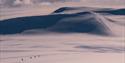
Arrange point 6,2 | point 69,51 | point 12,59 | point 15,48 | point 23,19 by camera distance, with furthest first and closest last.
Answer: point 6,2 < point 23,19 < point 15,48 < point 69,51 < point 12,59

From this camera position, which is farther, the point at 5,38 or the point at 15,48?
the point at 5,38

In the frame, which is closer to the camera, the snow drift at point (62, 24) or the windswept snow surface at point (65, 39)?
the windswept snow surface at point (65, 39)

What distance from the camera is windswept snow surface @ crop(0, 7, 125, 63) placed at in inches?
320

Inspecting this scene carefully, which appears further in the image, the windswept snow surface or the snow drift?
the snow drift

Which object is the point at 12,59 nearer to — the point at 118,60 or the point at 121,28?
the point at 118,60

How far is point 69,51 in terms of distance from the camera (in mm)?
9234

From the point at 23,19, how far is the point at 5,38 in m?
2.51

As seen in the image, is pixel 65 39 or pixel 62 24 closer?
pixel 65 39

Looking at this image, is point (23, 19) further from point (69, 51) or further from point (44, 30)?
point (69, 51)

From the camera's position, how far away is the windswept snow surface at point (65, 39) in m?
8.12

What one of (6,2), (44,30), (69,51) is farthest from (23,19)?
(6,2)

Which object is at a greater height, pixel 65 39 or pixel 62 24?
pixel 62 24

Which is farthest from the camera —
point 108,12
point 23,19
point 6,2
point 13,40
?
point 6,2

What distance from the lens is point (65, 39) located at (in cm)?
1202
